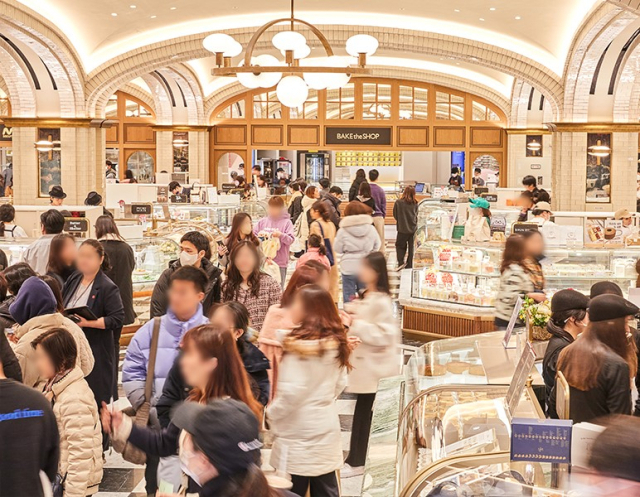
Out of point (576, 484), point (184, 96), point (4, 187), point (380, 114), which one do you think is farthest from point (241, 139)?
point (576, 484)

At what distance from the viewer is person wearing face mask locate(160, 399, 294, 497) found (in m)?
2.22

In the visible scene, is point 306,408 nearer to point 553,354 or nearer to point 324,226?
point 553,354

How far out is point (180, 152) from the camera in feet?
83.8

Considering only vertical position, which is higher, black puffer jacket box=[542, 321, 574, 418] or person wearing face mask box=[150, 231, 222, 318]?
person wearing face mask box=[150, 231, 222, 318]

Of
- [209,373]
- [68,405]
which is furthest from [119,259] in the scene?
[209,373]

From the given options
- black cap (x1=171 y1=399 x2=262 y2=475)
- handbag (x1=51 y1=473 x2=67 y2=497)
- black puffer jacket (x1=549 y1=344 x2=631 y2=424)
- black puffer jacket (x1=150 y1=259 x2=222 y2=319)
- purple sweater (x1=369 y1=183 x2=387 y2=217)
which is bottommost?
handbag (x1=51 y1=473 x2=67 y2=497)

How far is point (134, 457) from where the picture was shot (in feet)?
10.6

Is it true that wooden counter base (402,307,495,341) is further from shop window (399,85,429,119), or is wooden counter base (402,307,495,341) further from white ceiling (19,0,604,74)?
shop window (399,85,429,119)

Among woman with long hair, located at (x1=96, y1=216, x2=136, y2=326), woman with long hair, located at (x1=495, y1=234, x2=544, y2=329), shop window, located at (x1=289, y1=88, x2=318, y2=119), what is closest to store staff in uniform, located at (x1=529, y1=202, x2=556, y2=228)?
woman with long hair, located at (x1=495, y1=234, x2=544, y2=329)

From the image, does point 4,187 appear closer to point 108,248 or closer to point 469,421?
point 108,248

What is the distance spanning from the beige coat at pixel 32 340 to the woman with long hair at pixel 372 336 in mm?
1500

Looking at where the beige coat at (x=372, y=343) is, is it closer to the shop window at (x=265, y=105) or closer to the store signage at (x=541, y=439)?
the store signage at (x=541, y=439)

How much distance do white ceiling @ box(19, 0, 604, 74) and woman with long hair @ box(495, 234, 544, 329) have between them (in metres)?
8.36

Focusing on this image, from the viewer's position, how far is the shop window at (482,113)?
2586 centimetres
